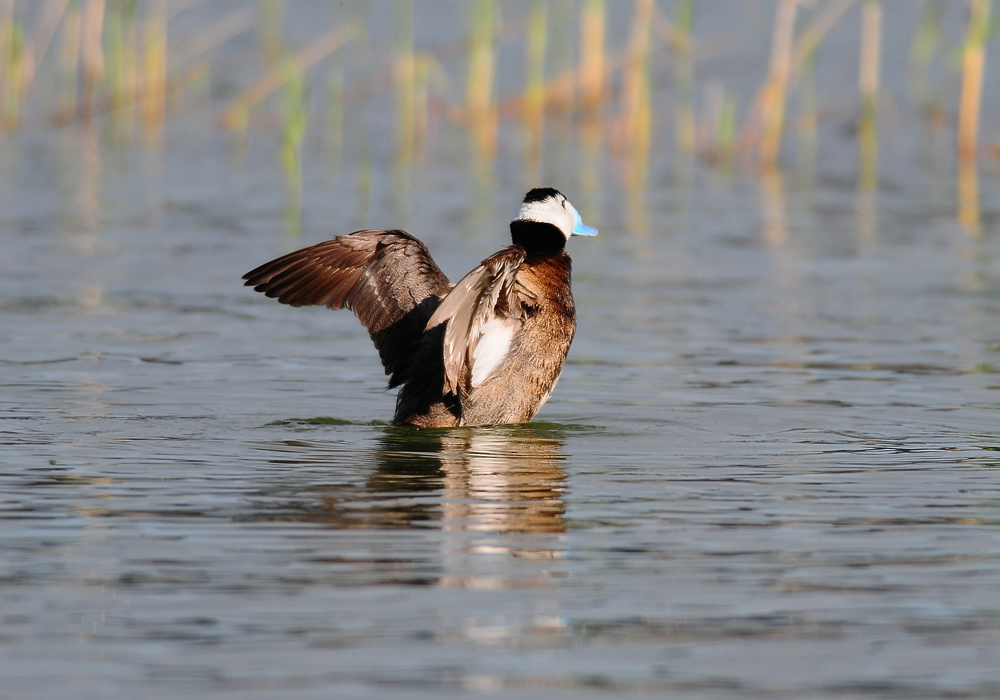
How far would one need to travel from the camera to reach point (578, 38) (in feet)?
92.7

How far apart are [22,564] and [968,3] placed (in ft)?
48.9

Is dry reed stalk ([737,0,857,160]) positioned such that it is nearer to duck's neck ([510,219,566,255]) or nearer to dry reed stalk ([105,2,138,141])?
dry reed stalk ([105,2,138,141])

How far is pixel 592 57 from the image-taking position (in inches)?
767

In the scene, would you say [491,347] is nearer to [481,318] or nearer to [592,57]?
[481,318]

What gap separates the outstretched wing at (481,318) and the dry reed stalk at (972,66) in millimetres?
10169

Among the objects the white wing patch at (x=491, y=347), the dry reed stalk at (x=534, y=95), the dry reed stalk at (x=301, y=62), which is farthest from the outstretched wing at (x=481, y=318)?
the dry reed stalk at (x=534, y=95)

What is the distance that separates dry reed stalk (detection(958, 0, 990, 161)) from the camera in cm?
1628

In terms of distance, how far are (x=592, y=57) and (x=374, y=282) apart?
11.9 metres

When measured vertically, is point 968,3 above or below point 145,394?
above

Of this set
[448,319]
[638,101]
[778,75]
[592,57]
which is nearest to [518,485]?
[448,319]

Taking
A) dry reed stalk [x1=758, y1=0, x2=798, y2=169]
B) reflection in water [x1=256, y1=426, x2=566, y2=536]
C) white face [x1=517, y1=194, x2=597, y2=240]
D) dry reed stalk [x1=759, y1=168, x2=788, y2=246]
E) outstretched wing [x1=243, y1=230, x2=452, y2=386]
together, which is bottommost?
reflection in water [x1=256, y1=426, x2=566, y2=536]

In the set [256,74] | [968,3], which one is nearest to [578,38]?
[256,74]

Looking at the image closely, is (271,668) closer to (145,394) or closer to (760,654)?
(760,654)

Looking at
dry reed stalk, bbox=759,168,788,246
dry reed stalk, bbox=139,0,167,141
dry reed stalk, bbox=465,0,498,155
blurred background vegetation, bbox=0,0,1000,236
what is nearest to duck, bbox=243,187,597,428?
blurred background vegetation, bbox=0,0,1000,236
